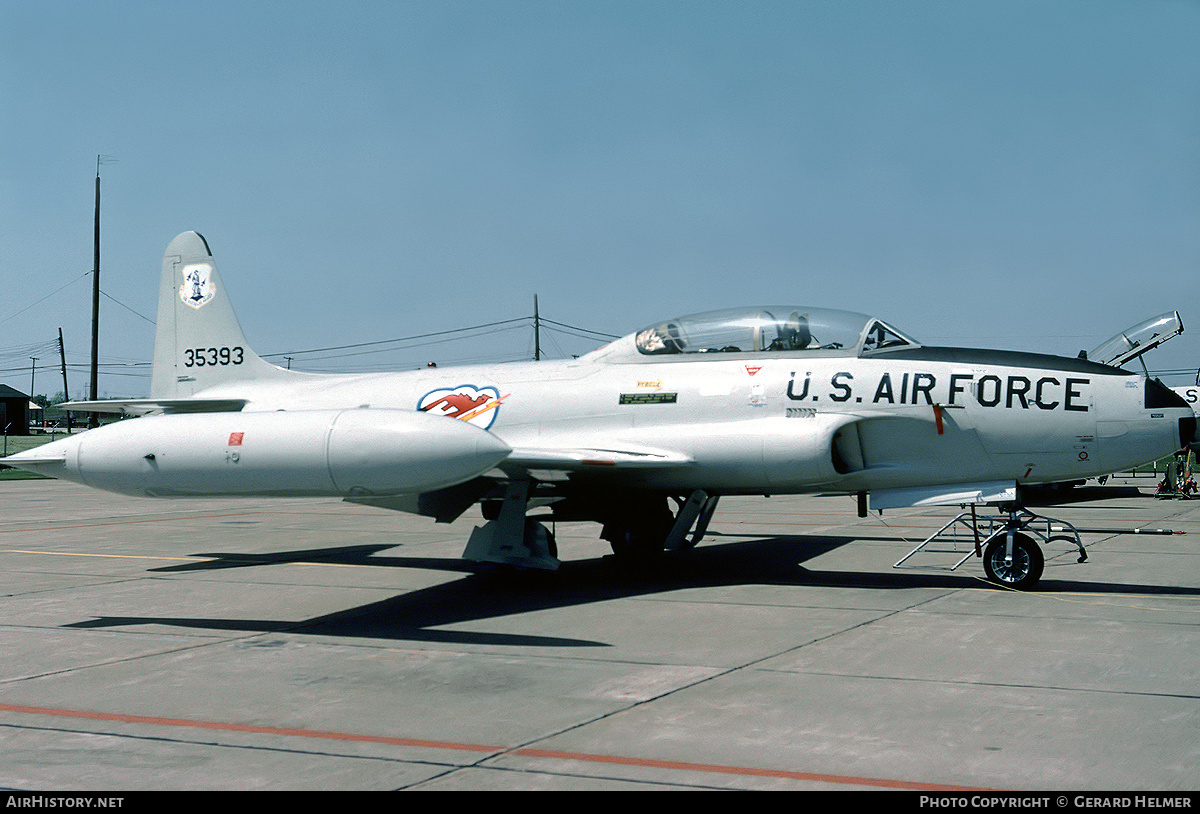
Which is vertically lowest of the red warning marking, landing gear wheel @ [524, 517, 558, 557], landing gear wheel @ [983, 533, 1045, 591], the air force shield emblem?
the red warning marking

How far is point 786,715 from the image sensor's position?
17.4 ft

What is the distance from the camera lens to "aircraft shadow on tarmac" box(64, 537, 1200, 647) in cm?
815

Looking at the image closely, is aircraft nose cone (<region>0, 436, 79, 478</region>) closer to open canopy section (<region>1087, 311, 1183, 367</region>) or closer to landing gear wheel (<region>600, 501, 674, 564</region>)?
landing gear wheel (<region>600, 501, 674, 564</region>)

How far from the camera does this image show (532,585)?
10.6 metres

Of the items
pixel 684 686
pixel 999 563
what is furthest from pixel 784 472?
pixel 684 686

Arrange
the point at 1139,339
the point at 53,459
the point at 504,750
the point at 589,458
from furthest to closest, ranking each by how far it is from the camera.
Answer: the point at 1139,339 < the point at 589,458 < the point at 53,459 < the point at 504,750

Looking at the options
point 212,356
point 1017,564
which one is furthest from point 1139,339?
point 212,356

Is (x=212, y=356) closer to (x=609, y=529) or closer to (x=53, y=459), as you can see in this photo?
(x=53, y=459)

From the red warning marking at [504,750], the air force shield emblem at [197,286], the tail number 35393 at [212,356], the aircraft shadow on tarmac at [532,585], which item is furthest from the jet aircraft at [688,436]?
the air force shield emblem at [197,286]

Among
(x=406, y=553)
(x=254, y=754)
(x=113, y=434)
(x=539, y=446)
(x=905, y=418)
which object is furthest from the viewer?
(x=406, y=553)

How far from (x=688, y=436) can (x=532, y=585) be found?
223 cm

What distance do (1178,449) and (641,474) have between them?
496 centimetres

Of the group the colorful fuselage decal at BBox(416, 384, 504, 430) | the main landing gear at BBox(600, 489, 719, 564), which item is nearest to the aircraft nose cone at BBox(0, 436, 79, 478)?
the colorful fuselage decal at BBox(416, 384, 504, 430)
